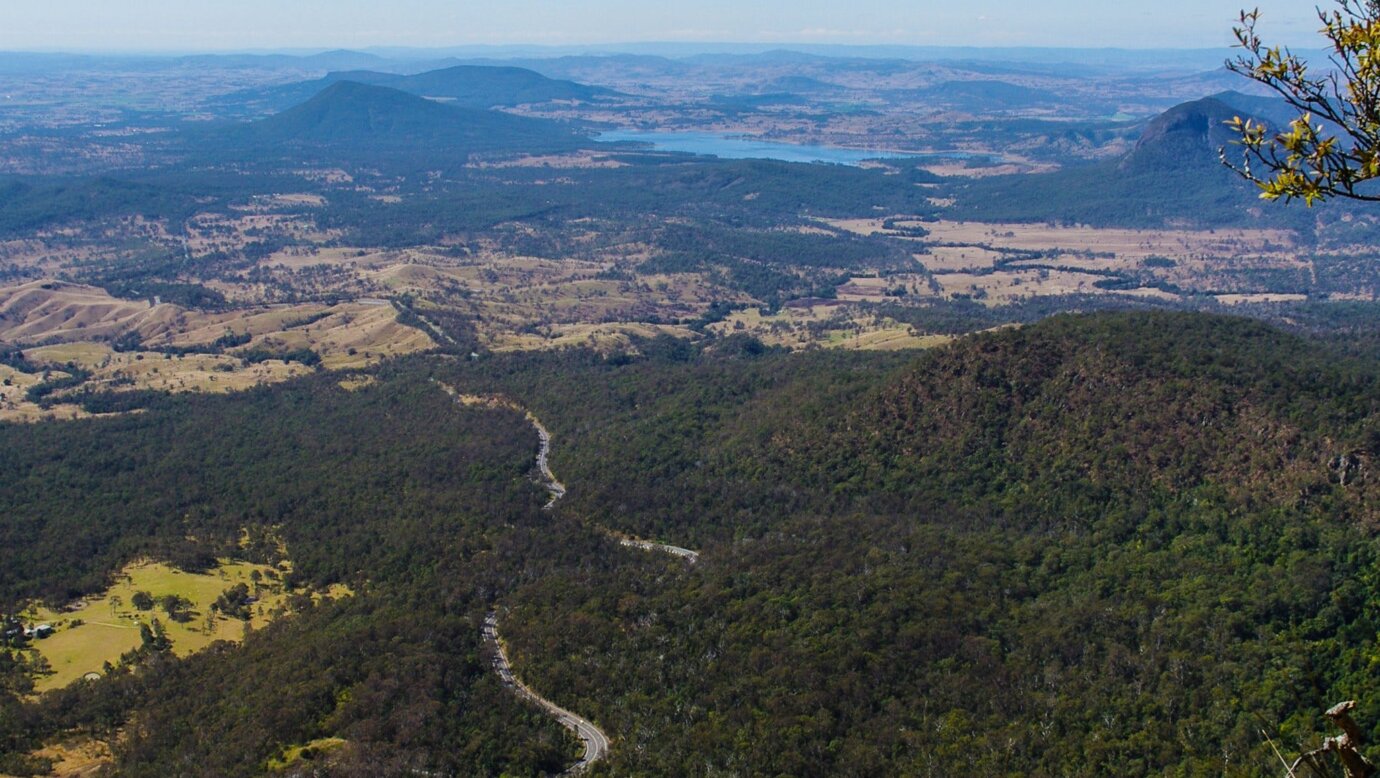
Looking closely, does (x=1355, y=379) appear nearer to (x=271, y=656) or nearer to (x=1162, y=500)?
(x=1162, y=500)

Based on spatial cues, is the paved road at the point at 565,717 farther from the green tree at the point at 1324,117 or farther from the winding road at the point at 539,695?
the green tree at the point at 1324,117

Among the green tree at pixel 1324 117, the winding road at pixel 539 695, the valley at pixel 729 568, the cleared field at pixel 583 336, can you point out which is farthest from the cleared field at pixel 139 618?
the cleared field at pixel 583 336

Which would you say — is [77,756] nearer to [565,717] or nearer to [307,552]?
[565,717]

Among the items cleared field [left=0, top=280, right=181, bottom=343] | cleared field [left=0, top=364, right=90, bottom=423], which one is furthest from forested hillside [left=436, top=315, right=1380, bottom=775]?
cleared field [left=0, top=280, right=181, bottom=343]

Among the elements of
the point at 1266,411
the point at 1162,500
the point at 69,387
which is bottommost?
the point at 69,387

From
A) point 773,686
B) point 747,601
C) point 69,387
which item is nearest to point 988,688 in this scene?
point 773,686

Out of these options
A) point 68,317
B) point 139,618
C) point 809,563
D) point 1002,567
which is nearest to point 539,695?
point 809,563

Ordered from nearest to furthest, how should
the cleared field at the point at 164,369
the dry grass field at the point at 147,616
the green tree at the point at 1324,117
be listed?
the green tree at the point at 1324,117 → the dry grass field at the point at 147,616 → the cleared field at the point at 164,369

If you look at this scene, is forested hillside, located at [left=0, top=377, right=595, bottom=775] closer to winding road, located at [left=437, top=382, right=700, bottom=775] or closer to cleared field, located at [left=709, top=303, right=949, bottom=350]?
winding road, located at [left=437, top=382, right=700, bottom=775]
